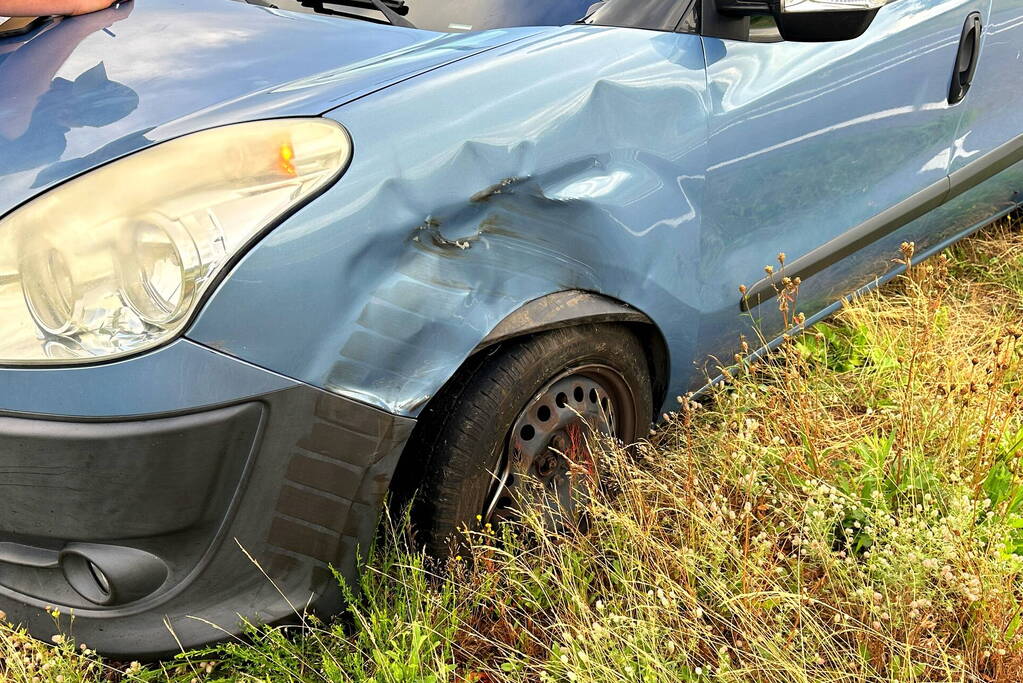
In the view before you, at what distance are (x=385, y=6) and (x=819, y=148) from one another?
1.04 metres

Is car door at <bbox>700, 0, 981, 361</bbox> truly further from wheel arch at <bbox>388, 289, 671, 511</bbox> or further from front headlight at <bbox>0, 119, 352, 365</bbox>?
front headlight at <bbox>0, 119, 352, 365</bbox>

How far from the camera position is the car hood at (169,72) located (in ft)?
5.21

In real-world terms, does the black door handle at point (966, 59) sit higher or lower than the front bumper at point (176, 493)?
higher

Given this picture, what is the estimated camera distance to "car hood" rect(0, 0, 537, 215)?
5.21 ft

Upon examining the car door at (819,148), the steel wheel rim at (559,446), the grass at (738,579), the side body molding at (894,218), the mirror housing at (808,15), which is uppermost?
the mirror housing at (808,15)

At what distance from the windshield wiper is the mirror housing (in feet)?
2.21

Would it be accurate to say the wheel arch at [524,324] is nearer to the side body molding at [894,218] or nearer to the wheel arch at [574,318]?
the wheel arch at [574,318]

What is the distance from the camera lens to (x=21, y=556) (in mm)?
1528

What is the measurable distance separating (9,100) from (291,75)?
1.66ft

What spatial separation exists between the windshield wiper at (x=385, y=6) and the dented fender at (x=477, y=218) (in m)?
0.42

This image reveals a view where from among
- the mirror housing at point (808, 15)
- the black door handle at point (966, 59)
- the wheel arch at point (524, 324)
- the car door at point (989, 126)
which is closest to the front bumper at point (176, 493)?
the wheel arch at point (524, 324)

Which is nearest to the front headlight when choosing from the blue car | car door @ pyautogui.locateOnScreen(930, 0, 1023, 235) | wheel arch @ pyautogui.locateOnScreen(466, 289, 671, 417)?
the blue car

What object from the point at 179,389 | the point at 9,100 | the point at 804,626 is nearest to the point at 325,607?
the point at 179,389

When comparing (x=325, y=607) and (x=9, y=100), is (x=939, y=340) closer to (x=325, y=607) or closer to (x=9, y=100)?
(x=325, y=607)
